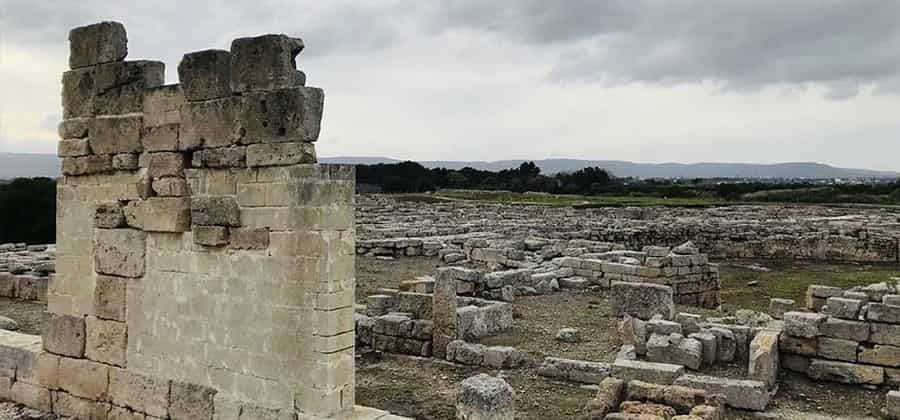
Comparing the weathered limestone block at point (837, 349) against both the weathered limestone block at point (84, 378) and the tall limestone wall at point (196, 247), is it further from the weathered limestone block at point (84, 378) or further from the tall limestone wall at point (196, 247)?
the weathered limestone block at point (84, 378)

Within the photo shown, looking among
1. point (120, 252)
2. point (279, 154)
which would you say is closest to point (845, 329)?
point (279, 154)

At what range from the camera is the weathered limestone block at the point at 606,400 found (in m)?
8.38

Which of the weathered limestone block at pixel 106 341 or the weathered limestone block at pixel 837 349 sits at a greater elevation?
the weathered limestone block at pixel 106 341

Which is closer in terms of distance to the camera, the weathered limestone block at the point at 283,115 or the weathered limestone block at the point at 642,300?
the weathered limestone block at the point at 283,115

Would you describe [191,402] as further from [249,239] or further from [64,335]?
[64,335]

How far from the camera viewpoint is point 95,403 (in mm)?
8531

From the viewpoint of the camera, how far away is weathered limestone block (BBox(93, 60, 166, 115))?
318 inches

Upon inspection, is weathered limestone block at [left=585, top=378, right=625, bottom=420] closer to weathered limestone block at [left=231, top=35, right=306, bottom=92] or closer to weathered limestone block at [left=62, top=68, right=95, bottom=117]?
weathered limestone block at [left=231, top=35, right=306, bottom=92]

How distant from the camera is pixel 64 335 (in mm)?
8844

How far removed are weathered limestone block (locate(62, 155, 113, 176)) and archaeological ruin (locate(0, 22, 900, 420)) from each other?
0.02 m

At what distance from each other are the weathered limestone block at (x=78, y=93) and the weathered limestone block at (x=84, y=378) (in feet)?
9.69

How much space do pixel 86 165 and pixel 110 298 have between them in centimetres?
160

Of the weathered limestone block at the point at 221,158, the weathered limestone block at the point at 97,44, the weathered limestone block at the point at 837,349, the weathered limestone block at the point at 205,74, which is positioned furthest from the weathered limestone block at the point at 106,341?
the weathered limestone block at the point at 837,349

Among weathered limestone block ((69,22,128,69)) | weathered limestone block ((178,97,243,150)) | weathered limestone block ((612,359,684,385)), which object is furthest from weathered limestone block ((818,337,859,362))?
weathered limestone block ((69,22,128,69))
